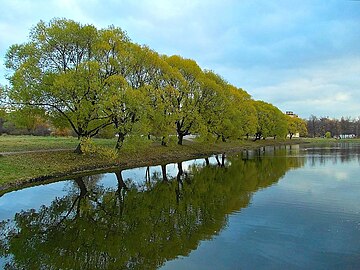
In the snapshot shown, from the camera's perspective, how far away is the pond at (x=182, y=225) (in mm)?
9852

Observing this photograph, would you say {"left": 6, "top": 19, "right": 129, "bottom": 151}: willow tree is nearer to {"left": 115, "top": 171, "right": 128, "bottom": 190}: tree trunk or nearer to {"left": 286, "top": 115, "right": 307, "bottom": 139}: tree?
{"left": 115, "top": 171, "right": 128, "bottom": 190}: tree trunk

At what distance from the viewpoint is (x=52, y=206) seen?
55.8ft

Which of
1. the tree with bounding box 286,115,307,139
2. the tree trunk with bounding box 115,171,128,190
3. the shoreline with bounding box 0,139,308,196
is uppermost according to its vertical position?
the tree with bounding box 286,115,307,139

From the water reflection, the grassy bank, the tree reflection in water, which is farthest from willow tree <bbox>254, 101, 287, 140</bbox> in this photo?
the tree reflection in water

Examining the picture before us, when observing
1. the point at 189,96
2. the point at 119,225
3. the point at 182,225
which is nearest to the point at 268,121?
the point at 189,96

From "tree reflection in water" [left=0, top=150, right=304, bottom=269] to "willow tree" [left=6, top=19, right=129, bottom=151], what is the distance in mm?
9349

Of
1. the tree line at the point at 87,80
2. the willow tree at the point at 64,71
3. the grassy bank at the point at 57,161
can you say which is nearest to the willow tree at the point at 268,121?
the grassy bank at the point at 57,161

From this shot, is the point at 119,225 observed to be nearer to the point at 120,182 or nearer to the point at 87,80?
the point at 120,182

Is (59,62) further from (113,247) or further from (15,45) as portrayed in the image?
(113,247)

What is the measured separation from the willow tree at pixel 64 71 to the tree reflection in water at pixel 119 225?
9.35m

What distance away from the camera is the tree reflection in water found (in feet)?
33.3

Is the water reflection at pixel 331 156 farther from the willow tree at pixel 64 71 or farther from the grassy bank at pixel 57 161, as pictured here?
the willow tree at pixel 64 71

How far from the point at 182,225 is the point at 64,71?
2217cm

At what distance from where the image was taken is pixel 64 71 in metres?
30.2
